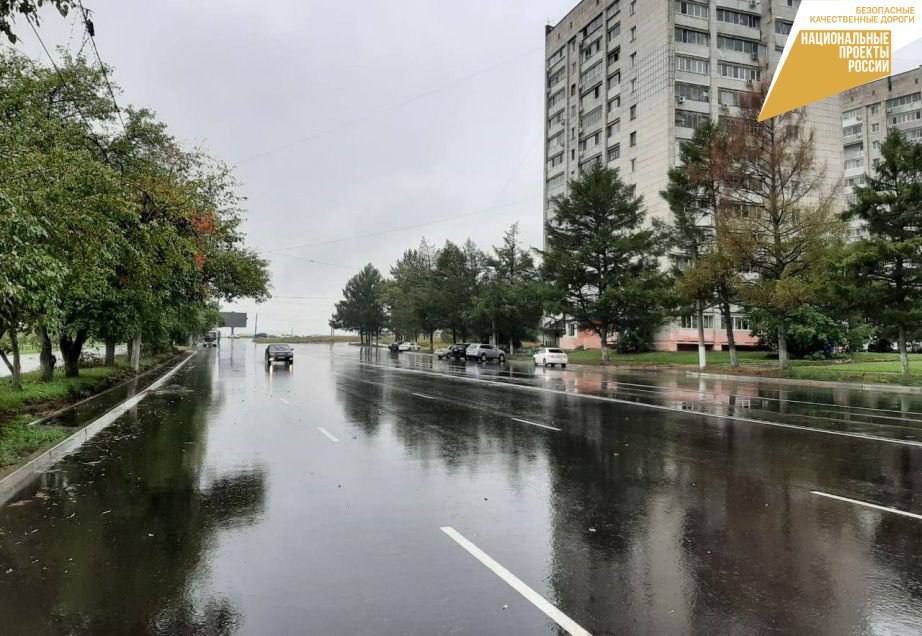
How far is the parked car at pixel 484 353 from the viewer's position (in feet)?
179

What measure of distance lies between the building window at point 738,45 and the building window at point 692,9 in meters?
2.58

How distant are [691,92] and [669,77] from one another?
2.71 m

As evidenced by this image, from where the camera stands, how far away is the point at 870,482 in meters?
8.05

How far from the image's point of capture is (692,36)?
59156 mm

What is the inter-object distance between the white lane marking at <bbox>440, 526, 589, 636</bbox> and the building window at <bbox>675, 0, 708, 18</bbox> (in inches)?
2503

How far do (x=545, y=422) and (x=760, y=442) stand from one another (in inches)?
170

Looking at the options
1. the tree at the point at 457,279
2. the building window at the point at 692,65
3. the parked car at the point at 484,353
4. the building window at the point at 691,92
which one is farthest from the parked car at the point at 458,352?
the building window at the point at 692,65

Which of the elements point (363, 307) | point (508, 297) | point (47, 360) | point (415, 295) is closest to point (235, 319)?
point (363, 307)

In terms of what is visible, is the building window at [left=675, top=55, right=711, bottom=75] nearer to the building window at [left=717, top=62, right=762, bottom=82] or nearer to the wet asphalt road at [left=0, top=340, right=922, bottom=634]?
the building window at [left=717, top=62, right=762, bottom=82]

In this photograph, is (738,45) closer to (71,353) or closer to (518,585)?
(71,353)

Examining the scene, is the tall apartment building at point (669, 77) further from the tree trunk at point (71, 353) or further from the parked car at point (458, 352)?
the tree trunk at point (71, 353)

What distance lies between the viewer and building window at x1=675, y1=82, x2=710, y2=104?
57.7m

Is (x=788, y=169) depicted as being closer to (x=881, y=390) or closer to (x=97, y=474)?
A: (x=881, y=390)

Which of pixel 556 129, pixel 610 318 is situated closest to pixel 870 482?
pixel 610 318
